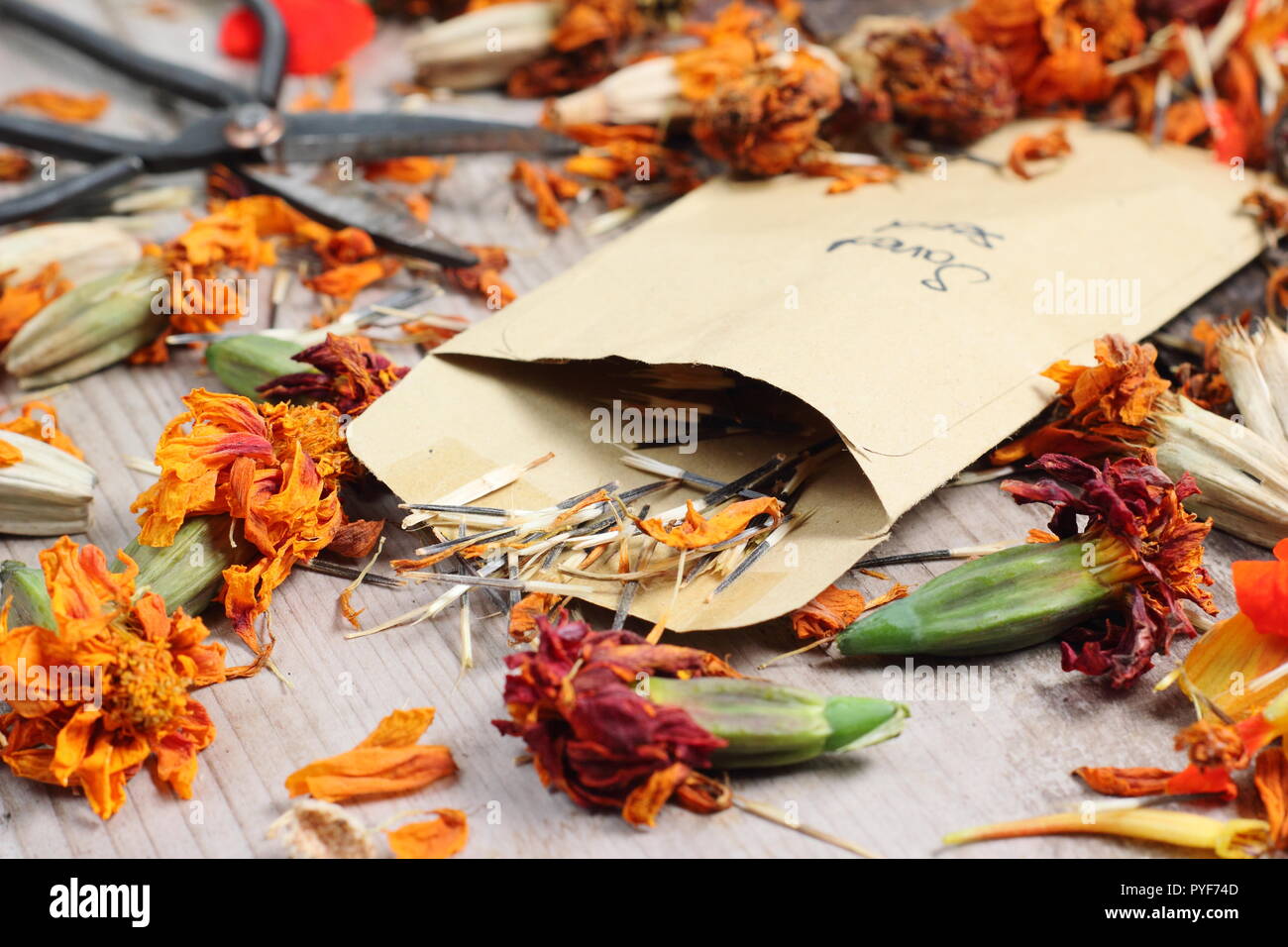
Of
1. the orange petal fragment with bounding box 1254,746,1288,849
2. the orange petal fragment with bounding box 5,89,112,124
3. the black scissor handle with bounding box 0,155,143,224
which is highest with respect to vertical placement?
the black scissor handle with bounding box 0,155,143,224

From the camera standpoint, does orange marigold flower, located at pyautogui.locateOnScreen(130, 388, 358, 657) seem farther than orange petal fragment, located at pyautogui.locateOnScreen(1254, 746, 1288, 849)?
Yes

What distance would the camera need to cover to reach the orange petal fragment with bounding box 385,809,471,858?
1.01 m

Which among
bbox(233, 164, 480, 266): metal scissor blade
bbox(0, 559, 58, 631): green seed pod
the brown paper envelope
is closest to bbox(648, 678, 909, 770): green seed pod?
the brown paper envelope

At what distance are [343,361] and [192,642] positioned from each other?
40cm

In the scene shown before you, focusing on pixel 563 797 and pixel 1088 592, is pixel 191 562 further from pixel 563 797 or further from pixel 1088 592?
pixel 1088 592

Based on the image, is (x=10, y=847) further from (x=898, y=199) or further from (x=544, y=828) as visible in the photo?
(x=898, y=199)

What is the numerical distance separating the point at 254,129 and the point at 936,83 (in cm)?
104

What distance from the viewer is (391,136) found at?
1784 mm

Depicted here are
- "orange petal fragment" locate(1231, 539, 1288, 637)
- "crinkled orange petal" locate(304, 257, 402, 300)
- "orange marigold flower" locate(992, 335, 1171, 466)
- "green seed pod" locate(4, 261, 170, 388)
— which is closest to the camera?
"orange petal fragment" locate(1231, 539, 1288, 637)

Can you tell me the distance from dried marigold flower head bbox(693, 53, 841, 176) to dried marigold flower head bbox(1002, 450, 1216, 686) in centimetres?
76

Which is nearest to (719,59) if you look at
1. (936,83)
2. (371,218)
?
(936,83)

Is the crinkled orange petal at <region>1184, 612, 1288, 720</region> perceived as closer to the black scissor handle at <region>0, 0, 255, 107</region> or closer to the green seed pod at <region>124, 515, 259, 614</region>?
the green seed pod at <region>124, 515, 259, 614</region>

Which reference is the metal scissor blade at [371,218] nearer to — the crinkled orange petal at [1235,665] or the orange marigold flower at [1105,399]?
the orange marigold flower at [1105,399]

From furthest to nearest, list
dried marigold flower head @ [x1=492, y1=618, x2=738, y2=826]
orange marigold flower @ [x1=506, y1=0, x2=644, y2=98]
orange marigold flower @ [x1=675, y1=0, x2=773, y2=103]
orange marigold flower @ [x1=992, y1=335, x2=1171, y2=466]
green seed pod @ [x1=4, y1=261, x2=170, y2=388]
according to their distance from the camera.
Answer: orange marigold flower @ [x1=506, y1=0, x2=644, y2=98] → orange marigold flower @ [x1=675, y1=0, x2=773, y2=103] → green seed pod @ [x1=4, y1=261, x2=170, y2=388] → orange marigold flower @ [x1=992, y1=335, x2=1171, y2=466] → dried marigold flower head @ [x1=492, y1=618, x2=738, y2=826]
